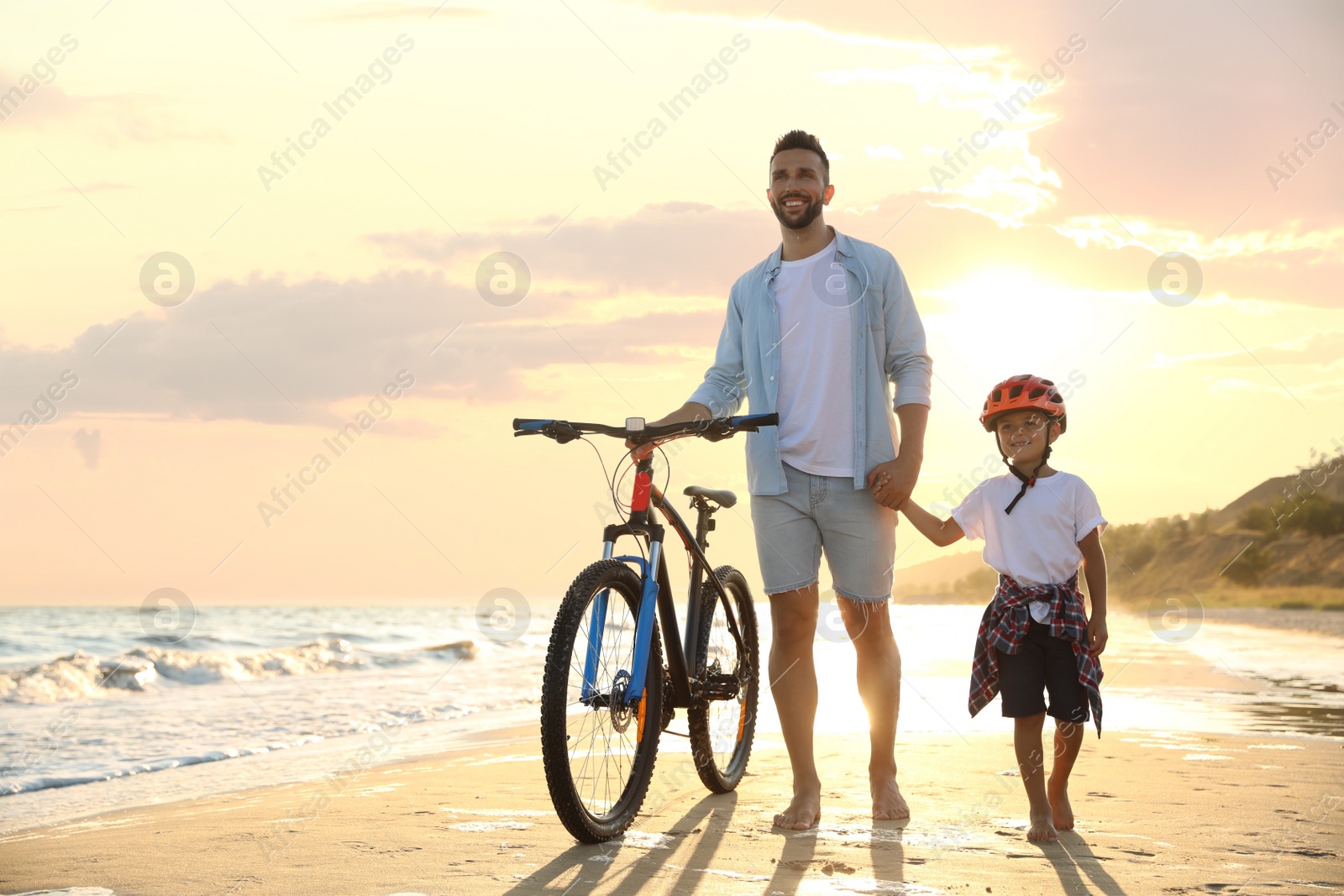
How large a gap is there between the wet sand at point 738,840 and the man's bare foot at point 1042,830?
0.05 meters

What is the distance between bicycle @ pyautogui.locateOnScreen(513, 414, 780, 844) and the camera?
9.89ft

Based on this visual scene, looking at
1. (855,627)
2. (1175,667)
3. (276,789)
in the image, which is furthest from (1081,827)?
(1175,667)

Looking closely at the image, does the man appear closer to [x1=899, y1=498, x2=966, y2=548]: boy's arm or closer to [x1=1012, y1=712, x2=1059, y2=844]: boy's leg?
[x1=899, y1=498, x2=966, y2=548]: boy's arm

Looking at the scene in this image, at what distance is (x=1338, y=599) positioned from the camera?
24891mm

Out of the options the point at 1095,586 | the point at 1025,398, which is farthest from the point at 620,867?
the point at 1025,398

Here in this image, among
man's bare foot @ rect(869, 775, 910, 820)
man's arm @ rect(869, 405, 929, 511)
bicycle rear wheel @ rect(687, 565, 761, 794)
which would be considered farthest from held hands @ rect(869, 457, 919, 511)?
man's bare foot @ rect(869, 775, 910, 820)

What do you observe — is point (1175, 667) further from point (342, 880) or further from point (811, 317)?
point (342, 880)

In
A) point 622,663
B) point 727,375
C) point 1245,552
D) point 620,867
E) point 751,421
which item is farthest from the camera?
point 1245,552

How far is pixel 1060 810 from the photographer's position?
3.43 m

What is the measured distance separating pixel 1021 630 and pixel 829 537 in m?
0.70

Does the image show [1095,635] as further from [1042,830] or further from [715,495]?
[715,495]

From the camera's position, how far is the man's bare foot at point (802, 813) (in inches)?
135

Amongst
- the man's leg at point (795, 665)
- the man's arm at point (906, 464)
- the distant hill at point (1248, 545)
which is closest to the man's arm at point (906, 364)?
the man's arm at point (906, 464)

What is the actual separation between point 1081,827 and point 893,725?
67 centimetres
